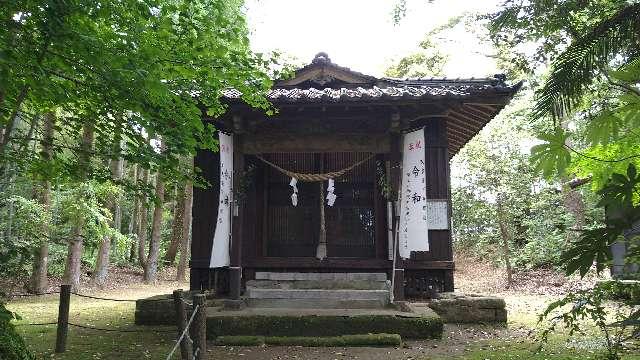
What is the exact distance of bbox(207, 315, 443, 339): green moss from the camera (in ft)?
25.1

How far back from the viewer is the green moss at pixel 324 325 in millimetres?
7660

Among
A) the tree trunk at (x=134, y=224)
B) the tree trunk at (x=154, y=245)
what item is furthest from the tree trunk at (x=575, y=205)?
the tree trunk at (x=134, y=224)

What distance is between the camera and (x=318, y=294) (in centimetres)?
880

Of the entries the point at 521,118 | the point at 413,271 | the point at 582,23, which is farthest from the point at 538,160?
the point at 521,118

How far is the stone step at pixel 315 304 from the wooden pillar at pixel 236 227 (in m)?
0.41

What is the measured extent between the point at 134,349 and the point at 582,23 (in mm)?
8991

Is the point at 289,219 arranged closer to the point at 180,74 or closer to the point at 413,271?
Result: the point at 413,271

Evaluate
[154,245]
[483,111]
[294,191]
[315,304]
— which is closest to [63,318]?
[315,304]

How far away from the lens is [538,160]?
1695 mm

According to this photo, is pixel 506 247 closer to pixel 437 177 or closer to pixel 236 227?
pixel 437 177

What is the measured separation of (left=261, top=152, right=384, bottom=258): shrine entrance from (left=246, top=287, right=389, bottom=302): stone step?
1.89 m

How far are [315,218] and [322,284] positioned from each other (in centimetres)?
211

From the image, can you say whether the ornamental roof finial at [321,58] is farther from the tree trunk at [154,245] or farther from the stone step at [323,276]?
the tree trunk at [154,245]

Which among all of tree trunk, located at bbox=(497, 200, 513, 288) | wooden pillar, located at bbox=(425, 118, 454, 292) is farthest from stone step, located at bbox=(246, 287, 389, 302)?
tree trunk, located at bbox=(497, 200, 513, 288)
